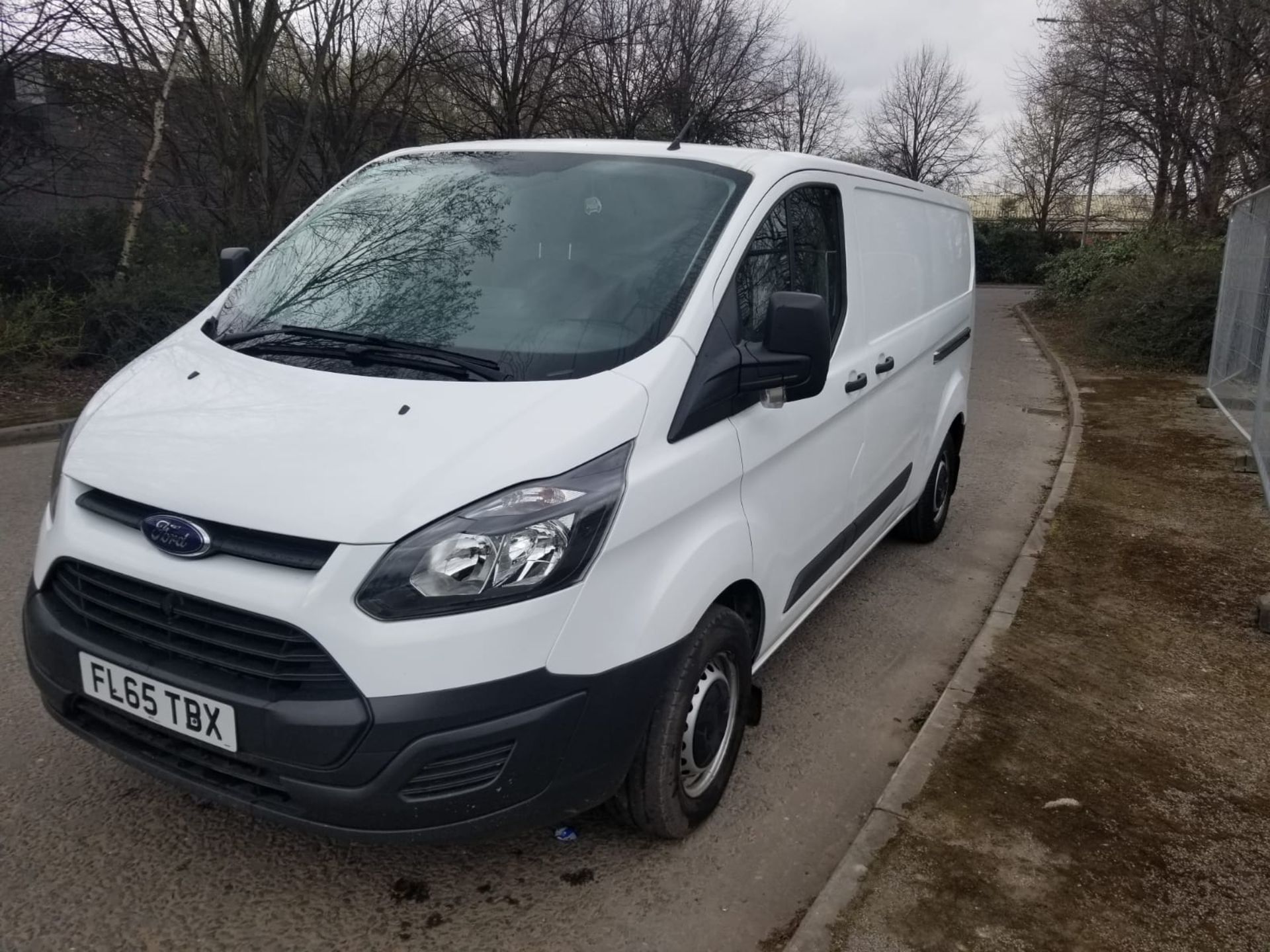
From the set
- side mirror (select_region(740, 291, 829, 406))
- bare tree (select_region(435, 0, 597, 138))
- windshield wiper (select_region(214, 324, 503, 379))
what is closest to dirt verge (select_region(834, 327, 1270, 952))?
side mirror (select_region(740, 291, 829, 406))

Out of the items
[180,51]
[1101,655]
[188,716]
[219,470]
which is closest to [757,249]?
[219,470]

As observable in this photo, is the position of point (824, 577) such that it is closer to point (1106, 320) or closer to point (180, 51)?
point (180, 51)

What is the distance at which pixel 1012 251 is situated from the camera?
1574 inches

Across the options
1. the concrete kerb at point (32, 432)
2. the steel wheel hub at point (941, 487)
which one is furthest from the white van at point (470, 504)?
the concrete kerb at point (32, 432)

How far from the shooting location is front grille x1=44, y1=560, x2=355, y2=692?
7.20ft

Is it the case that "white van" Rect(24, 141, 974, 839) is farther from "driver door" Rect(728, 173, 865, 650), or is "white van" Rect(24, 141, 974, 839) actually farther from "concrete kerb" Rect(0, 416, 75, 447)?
"concrete kerb" Rect(0, 416, 75, 447)

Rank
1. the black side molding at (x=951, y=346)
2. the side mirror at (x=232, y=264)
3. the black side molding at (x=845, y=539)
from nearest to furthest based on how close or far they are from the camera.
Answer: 1. the black side molding at (x=845, y=539)
2. the side mirror at (x=232, y=264)
3. the black side molding at (x=951, y=346)

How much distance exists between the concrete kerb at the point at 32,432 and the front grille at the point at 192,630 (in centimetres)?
623

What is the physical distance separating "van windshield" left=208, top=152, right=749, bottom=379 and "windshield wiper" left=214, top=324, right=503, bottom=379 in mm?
23

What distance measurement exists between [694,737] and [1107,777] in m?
1.54

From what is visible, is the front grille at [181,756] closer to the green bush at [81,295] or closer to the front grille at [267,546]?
the front grille at [267,546]

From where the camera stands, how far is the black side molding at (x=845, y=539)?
3502 mm

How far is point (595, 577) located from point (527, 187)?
1.64m

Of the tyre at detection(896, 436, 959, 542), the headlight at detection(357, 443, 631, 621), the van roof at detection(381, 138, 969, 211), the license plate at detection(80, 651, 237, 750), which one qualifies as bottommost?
the tyre at detection(896, 436, 959, 542)
